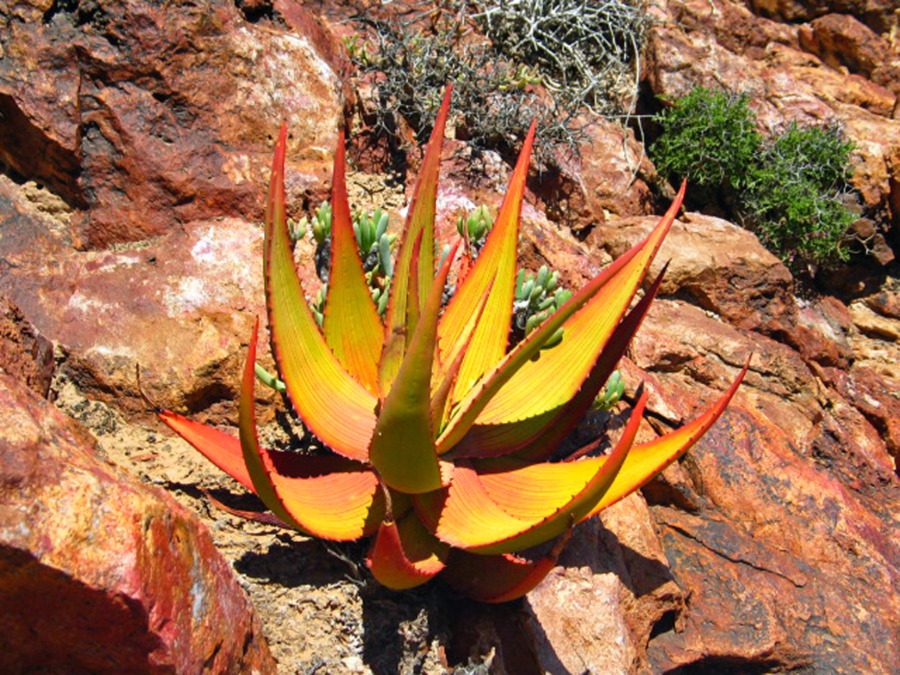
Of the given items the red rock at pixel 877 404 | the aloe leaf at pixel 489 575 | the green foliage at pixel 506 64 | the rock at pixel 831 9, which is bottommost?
the red rock at pixel 877 404

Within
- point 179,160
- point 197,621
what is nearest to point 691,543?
point 197,621

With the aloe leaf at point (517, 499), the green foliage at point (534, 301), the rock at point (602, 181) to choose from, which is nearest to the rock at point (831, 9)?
the rock at point (602, 181)

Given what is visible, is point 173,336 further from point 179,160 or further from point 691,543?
point 691,543

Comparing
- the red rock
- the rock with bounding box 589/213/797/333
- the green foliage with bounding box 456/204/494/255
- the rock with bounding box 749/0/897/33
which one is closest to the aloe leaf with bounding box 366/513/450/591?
the green foliage with bounding box 456/204/494/255

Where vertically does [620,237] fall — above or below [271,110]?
below

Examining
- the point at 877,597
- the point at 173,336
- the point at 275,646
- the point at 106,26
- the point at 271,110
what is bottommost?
the point at 877,597

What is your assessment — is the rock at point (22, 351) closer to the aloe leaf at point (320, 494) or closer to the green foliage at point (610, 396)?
the aloe leaf at point (320, 494)

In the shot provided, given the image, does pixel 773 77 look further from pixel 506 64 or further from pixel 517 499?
pixel 517 499

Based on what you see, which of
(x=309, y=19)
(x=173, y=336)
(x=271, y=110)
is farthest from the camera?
(x=309, y=19)
